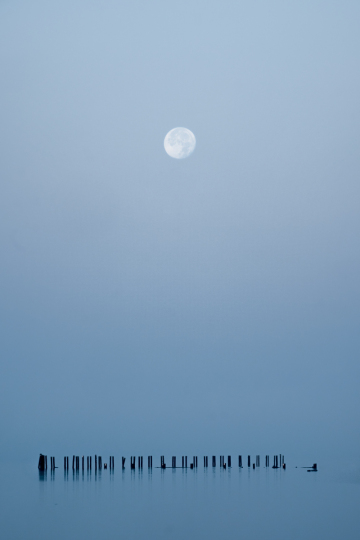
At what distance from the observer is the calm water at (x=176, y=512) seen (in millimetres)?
23656

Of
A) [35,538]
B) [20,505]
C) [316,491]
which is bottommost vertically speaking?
[316,491]

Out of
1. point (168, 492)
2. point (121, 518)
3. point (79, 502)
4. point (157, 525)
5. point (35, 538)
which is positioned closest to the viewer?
point (35, 538)

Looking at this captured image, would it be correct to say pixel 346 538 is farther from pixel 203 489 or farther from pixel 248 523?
pixel 203 489

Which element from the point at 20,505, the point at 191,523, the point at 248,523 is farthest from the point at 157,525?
the point at 20,505

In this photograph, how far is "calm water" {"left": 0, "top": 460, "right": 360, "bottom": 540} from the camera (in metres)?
23.7

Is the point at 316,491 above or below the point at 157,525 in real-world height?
below

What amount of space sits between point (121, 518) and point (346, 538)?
8.89 metres

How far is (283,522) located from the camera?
26.1 metres

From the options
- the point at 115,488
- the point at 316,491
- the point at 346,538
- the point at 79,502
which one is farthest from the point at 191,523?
the point at 316,491

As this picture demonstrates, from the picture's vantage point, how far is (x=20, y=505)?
32.2 m

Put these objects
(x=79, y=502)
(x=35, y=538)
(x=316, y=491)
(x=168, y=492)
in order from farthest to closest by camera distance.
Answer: (x=316, y=491) → (x=168, y=492) → (x=79, y=502) → (x=35, y=538)

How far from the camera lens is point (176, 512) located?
28734 mm

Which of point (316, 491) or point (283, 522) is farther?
point (316, 491)

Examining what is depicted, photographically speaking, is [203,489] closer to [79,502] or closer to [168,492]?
[168,492]
